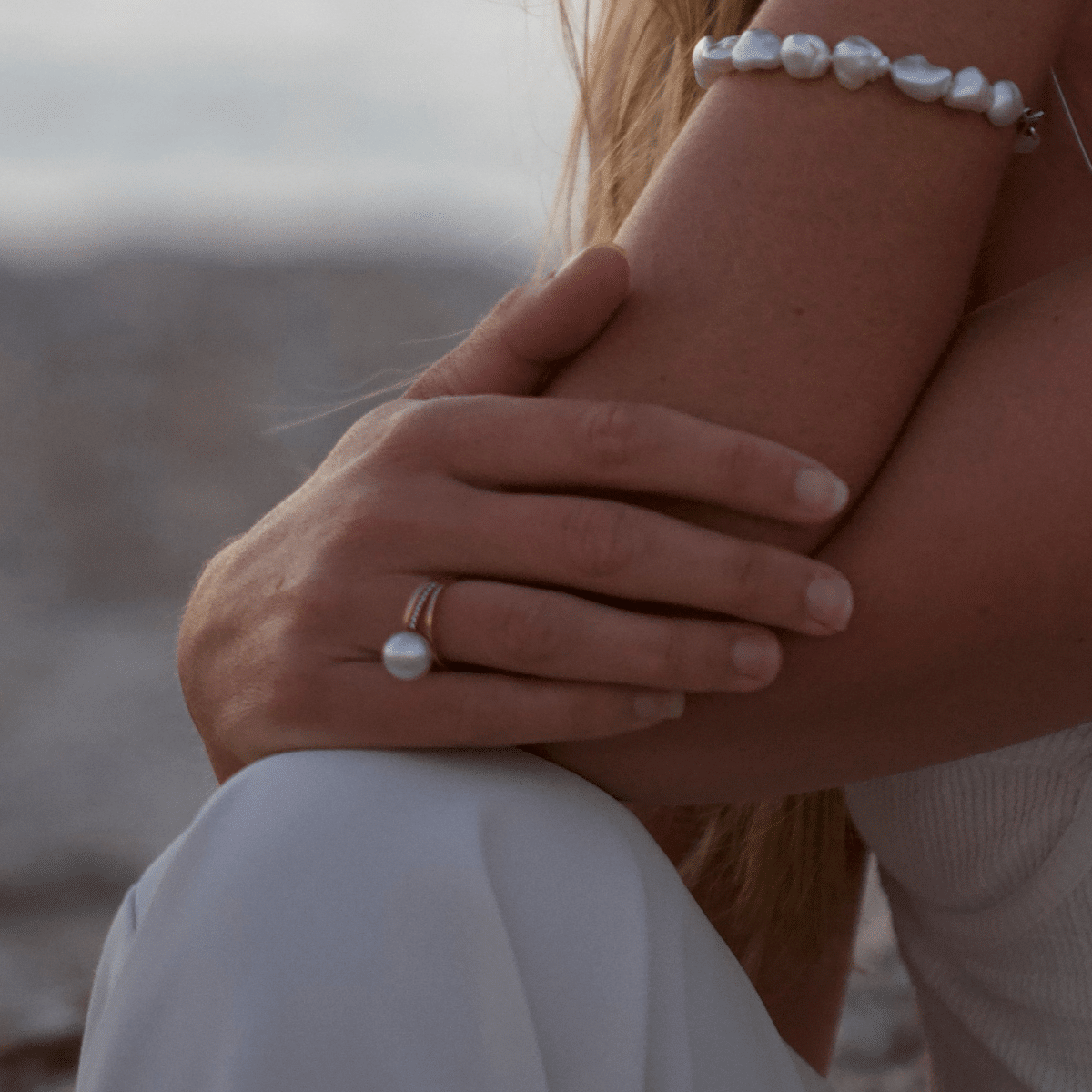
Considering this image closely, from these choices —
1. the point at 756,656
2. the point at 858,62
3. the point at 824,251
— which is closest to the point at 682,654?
the point at 756,656

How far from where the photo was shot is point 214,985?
2.15ft

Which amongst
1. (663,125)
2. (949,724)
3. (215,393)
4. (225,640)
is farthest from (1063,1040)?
(215,393)

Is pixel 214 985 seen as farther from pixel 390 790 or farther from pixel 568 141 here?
pixel 568 141

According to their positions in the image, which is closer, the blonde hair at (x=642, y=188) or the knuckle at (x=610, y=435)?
the knuckle at (x=610, y=435)

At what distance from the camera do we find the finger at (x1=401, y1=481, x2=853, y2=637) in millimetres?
715

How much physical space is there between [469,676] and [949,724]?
30 centimetres

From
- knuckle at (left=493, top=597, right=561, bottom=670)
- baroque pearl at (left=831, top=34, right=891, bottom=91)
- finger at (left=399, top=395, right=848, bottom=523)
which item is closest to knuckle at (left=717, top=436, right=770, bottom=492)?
finger at (left=399, top=395, right=848, bottom=523)

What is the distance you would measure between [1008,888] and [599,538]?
0.46 metres

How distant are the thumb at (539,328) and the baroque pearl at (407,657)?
187 mm

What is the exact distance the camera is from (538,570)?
0.74m

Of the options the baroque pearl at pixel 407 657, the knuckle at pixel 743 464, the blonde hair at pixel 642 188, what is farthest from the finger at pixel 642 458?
the blonde hair at pixel 642 188

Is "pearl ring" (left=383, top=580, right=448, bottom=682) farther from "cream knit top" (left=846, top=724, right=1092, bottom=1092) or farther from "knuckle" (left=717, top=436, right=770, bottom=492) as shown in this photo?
"cream knit top" (left=846, top=724, right=1092, bottom=1092)

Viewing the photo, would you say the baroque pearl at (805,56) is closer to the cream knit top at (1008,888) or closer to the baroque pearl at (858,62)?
the baroque pearl at (858,62)

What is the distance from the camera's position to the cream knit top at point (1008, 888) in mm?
887
